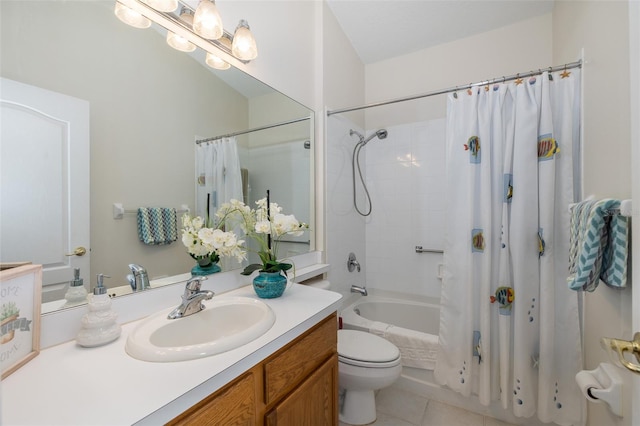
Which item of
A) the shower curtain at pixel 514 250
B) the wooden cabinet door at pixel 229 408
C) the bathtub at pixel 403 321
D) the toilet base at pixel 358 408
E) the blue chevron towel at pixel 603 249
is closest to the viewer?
the wooden cabinet door at pixel 229 408

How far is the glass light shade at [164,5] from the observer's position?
36.9 inches

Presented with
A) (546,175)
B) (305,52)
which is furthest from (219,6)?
(546,175)

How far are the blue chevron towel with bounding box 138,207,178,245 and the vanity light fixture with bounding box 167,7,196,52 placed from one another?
67 cm

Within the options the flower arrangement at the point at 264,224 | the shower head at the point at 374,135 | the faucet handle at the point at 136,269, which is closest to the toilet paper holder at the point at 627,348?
the flower arrangement at the point at 264,224

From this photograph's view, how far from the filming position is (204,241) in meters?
1.00

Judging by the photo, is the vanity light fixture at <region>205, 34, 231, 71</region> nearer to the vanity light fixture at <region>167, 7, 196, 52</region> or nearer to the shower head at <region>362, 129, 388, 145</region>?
the vanity light fixture at <region>167, 7, 196, 52</region>

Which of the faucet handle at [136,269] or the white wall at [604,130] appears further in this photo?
the faucet handle at [136,269]

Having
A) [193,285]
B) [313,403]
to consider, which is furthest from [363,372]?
[193,285]

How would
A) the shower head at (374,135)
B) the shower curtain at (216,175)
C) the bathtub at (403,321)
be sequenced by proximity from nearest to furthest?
the shower curtain at (216,175), the bathtub at (403,321), the shower head at (374,135)

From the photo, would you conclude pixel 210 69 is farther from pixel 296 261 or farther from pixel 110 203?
pixel 296 261

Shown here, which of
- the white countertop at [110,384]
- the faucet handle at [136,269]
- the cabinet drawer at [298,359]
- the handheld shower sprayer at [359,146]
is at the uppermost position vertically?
the handheld shower sprayer at [359,146]

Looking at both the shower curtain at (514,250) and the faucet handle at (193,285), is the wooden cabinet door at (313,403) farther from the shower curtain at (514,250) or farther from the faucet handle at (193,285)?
the shower curtain at (514,250)

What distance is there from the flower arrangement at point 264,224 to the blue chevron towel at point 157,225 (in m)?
0.21

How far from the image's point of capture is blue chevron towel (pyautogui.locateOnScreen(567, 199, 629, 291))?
669 millimetres
